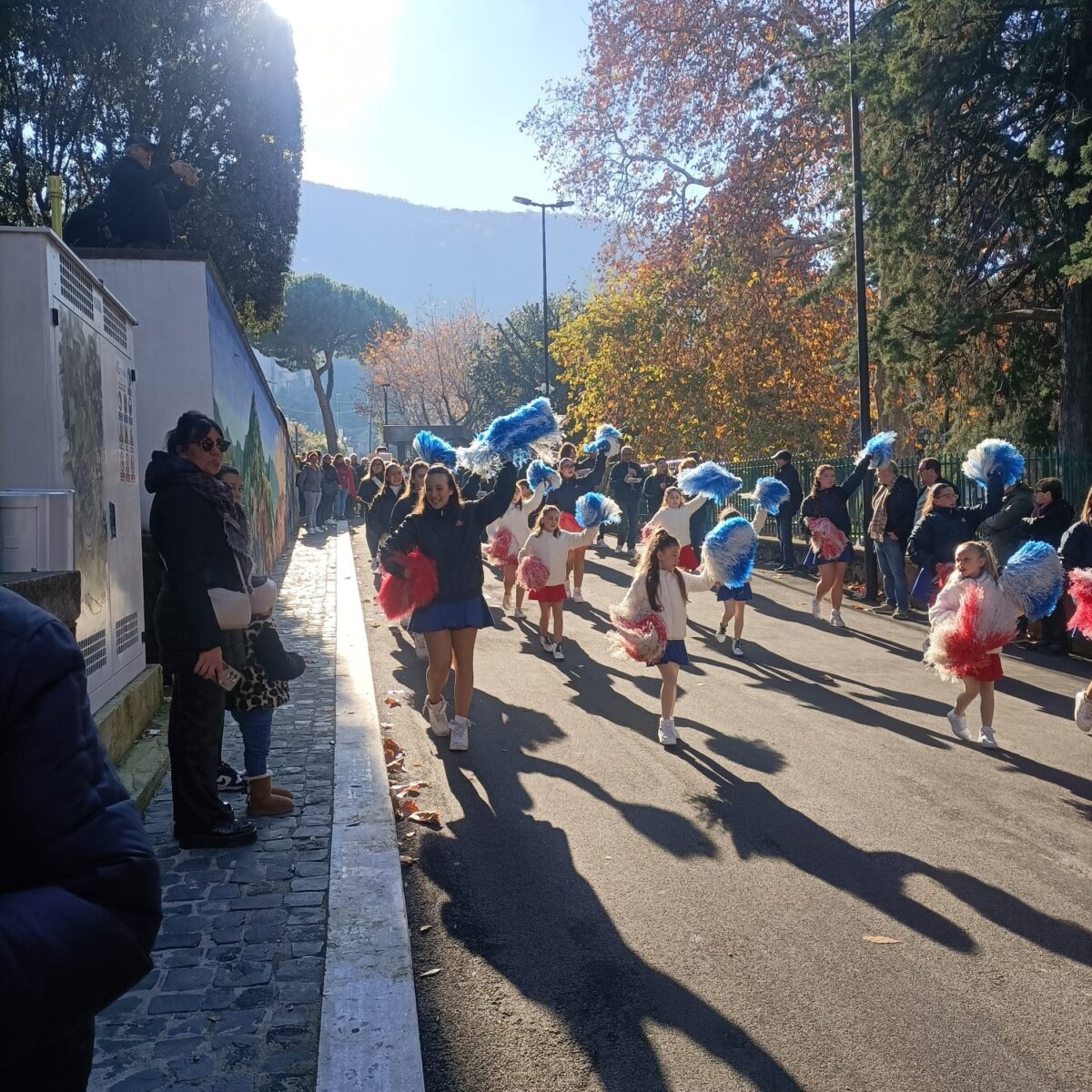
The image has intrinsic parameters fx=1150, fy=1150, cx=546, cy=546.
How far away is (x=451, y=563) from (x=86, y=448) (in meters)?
2.38

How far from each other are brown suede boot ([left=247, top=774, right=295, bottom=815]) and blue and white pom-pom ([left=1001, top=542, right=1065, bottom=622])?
485cm

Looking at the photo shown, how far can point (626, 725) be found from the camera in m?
8.41

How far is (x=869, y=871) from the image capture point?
5.25m

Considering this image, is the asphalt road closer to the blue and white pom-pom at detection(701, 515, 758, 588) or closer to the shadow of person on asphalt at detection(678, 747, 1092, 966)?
the shadow of person on asphalt at detection(678, 747, 1092, 966)

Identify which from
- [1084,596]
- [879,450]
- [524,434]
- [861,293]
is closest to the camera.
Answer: [1084,596]

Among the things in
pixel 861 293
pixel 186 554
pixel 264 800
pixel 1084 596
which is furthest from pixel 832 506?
pixel 186 554

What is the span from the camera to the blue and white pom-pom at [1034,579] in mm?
7625

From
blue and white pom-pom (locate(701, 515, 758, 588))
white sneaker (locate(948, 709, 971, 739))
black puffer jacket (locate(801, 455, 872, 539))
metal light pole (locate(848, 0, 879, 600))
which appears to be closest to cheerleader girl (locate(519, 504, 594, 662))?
blue and white pom-pom (locate(701, 515, 758, 588))

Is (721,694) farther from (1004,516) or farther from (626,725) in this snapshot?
(1004,516)

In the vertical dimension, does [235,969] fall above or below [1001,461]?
below

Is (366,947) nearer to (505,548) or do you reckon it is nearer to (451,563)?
(451,563)

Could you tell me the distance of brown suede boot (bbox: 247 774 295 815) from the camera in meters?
5.96

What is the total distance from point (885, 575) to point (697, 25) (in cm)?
1686

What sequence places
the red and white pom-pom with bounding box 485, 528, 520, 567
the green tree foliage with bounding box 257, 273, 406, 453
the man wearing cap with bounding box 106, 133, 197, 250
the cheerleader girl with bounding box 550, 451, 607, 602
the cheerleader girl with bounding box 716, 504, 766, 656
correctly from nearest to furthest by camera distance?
the man wearing cap with bounding box 106, 133, 197, 250
the cheerleader girl with bounding box 716, 504, 766, 656
the red and white pom-pom with bounding box 485, 528, 520, 567
the cheerleader girl with bounding box 550, 451, 607, 602
the green tree foliage with bounding box 257, 273, 406, 453
